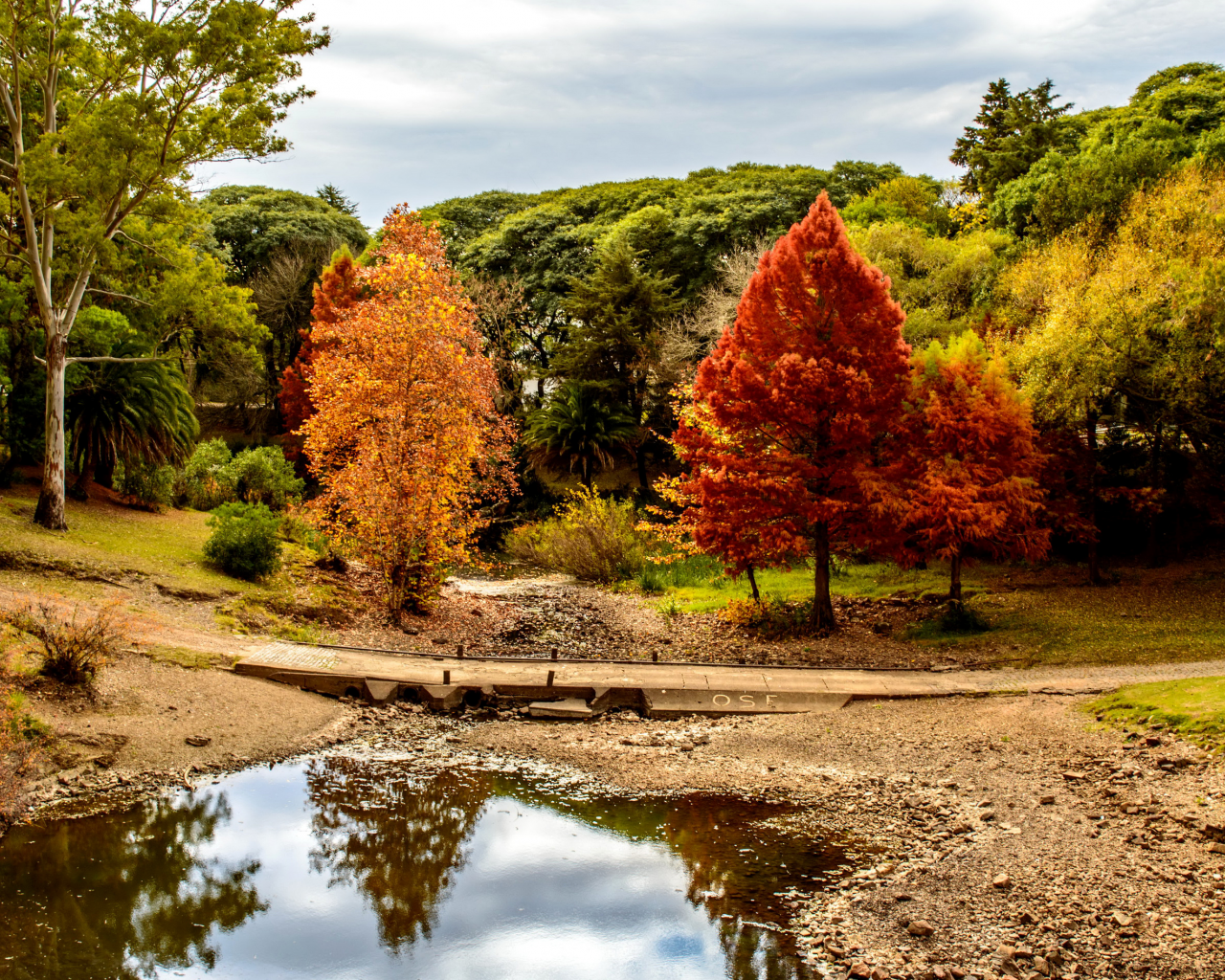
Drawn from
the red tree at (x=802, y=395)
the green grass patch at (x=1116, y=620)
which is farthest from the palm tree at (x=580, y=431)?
the green grass patch at (x=1116, y=620)

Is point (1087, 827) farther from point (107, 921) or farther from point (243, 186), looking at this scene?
point (243, 186)

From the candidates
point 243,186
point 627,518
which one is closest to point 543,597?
point 627,518

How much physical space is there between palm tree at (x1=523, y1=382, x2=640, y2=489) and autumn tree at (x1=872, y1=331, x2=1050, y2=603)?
17188mm

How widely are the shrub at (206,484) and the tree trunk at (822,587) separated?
1501cm

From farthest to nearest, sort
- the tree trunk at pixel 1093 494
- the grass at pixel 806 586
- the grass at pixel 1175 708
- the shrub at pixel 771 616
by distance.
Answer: the grass at pixel 806 586 → the tree trunk at pixel 1093 494 → the shrub at pixel 771 616 → the grass at pixel 1175 708

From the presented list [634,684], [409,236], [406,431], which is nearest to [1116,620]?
[634,684]

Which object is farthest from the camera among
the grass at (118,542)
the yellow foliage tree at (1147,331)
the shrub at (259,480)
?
the shrub at (259,480)

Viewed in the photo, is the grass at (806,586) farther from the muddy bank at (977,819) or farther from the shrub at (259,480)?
the shrub at (259,480)

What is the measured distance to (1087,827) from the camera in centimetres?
845

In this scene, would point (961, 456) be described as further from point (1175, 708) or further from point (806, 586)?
point (806, 586)

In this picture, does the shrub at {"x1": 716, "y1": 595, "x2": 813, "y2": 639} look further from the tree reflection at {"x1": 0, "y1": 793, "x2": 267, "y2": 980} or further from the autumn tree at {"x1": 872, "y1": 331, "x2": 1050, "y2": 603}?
the tree reflection at {"x1": 0, "y1": 793, "x2": 267, "y2": 980}

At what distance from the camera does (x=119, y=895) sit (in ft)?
24.6

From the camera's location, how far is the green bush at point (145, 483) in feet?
68.7

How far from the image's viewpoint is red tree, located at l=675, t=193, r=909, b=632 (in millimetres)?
16281
